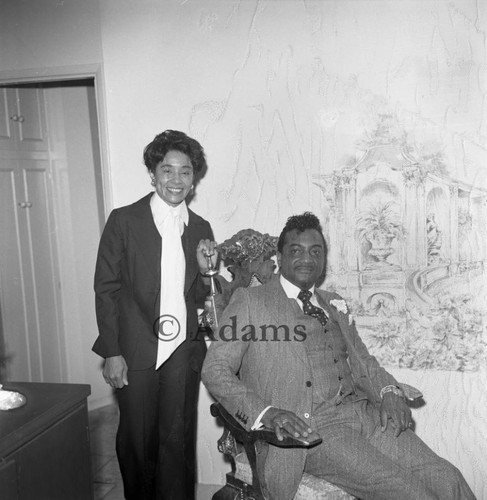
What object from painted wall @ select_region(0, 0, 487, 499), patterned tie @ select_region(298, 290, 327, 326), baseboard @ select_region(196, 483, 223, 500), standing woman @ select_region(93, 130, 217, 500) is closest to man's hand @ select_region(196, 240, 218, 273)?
standing woman @ select_region(93, 130, 217, 500)

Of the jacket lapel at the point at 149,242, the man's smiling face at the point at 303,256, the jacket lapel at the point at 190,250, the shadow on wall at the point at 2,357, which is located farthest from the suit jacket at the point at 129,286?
the shadow on wall at the point at 2,357

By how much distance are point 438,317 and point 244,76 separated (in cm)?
157

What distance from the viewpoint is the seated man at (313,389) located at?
2148mm

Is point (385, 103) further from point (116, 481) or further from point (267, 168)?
point (116, 481)

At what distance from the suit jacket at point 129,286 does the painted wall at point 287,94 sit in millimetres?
668

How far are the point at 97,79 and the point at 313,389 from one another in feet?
6.60

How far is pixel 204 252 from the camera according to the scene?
2.59 metres

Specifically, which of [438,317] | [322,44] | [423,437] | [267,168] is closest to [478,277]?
[438,317]

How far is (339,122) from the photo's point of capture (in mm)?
2934

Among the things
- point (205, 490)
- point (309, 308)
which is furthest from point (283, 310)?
point (205, 490)

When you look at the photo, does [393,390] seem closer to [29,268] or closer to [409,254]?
[409,254]


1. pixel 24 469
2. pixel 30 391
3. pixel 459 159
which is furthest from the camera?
pixel 459 159

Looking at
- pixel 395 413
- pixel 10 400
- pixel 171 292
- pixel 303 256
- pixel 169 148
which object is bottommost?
pixel 395 413

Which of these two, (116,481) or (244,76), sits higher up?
(244,76)
